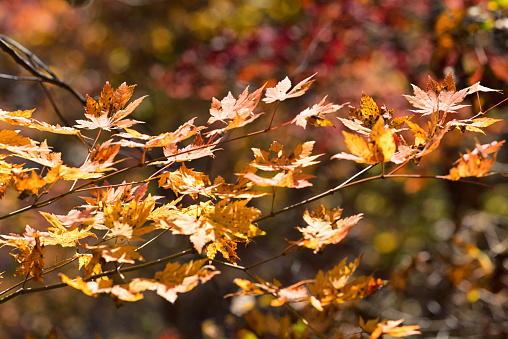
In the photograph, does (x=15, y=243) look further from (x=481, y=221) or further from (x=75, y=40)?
(x=75, y=40)

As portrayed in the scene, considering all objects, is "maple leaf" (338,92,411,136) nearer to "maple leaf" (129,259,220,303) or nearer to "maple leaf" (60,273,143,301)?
"maple leaf" (129,259,220,303)

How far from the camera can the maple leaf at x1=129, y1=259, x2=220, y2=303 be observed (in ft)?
2.58

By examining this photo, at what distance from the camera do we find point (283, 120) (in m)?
4.15

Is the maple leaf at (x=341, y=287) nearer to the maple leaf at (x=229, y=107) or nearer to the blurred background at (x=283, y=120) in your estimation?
the maple leaf at (x=229, y=107)

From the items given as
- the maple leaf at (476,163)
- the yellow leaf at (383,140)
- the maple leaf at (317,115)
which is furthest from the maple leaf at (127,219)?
the maple leaf at (476,163)


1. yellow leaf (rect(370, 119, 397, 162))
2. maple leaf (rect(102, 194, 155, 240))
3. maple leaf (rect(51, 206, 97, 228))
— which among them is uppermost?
yellow leaf (rect(370, 119, 397, 162))

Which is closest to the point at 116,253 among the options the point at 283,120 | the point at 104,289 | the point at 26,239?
the point at 104,289

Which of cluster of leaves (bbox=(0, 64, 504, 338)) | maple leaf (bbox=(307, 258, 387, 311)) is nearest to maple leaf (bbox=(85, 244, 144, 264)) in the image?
cluster of leaves (bbox=(0, 64, 504, 338))

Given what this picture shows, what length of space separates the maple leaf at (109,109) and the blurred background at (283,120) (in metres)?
1.47

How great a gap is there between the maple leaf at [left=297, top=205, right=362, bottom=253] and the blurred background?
1.33 metres

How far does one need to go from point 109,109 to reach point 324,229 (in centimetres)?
53

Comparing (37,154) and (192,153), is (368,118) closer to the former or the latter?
(192,153)

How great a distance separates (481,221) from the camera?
4.02m

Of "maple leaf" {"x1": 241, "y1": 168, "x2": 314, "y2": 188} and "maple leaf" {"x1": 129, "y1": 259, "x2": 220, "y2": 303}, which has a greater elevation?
"maple leaf" {"x1": 241, "y1": 168, "x2": 314, "y2": 188}
